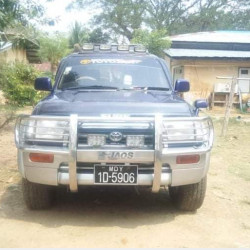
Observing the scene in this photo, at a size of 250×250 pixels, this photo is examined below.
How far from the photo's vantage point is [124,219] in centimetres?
407

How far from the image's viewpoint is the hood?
378 centimetres

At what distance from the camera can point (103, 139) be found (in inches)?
142

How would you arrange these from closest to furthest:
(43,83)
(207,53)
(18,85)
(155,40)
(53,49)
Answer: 1. (43,83)
2. (18,85)
3. (207,53)
4. (155,40)
5. (53,49)

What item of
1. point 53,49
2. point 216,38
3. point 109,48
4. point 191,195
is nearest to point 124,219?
point 191,195

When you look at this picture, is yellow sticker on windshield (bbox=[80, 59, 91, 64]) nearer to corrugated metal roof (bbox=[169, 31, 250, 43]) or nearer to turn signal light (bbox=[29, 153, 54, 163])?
turn signal light (bbox=[29, 153, 54, 163])

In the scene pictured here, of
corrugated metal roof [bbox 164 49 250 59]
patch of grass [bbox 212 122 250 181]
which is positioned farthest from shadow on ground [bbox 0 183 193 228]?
corrugated metal roof [bbox 164 49 250 59]

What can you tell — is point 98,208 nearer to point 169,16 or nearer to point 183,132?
point 183,132

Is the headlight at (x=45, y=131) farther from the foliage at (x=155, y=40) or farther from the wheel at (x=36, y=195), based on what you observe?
the foliage at (x=155, y=40)

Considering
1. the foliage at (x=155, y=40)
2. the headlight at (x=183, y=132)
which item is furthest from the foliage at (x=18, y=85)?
the headlight at (x=183, y=132)

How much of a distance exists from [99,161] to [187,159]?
890mm

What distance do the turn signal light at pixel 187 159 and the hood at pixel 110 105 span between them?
1.50 ft

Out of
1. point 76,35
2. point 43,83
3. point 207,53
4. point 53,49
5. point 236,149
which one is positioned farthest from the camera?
point 76,35

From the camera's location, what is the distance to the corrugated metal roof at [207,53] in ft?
58.9

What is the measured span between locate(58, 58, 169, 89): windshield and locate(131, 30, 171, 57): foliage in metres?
16.0
